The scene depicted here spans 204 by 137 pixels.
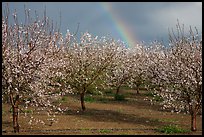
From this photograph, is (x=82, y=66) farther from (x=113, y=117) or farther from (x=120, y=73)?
(x=120, y=73)

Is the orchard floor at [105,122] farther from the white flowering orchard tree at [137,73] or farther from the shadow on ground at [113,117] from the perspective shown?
the white flowering orchard tree at [137,73]

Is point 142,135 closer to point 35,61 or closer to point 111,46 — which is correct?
point 35,61

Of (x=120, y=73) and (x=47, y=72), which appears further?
(x=120, y=73)

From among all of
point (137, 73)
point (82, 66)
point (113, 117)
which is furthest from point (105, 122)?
point (137, 73)

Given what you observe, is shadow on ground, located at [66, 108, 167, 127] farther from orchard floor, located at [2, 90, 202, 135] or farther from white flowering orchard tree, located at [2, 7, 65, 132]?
white flowering orchard tree, located at [2, 7, 65, 132]

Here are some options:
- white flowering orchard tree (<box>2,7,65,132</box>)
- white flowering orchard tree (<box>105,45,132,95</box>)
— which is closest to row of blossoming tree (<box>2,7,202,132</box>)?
white flowering orchard tree (<box>2,7,65,132</box>)

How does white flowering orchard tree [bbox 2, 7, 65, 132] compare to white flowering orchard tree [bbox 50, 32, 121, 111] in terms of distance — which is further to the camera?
white flowering orchard tree [bbox 50, 32, 121, 111]

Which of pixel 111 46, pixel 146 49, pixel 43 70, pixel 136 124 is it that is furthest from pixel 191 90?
pixel 146 49

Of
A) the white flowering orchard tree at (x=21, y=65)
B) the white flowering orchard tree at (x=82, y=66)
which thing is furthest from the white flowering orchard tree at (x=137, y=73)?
the white flowering orchard tree at (x=21, y=65)

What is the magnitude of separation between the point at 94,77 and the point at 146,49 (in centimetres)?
2311

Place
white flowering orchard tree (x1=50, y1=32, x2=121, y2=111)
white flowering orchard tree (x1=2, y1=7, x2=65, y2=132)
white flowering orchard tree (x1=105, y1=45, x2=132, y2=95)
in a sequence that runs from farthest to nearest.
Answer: white flowering orchard tree (x1=105, y1=45, x2=132, y2=95), white flowering orchard tree (x1=50, y1=32, x2=121, y2=111), white flowering orchard tree (x1=2, y1=7, x2=65, y2=132)

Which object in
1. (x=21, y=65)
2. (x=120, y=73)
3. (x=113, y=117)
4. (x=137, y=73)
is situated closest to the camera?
(x=21, y=65)

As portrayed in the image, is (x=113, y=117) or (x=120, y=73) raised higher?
(x=120, y=73)

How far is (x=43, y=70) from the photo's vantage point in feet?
42.8
